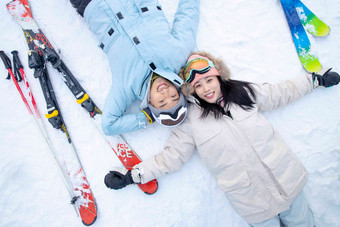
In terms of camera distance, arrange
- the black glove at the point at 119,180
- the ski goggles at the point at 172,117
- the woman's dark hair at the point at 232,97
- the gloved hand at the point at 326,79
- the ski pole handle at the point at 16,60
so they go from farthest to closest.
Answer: the ski pole handle at the point at 16,60 < the gloved hand at the point at 326,79 < the black glove at the point at 119,180 < the woman's dark hair at the point at 232,97 < the ski goggles at the point at 172,117

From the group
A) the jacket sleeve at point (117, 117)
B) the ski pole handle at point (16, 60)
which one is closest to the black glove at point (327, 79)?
Answer: the jacket sleeve at point (117, 117)

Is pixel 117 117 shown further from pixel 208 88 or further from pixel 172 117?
pixel 208 88

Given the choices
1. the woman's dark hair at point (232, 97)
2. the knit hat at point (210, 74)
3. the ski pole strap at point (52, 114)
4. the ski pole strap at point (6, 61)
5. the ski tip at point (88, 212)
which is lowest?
the ski tip at point (88, 212)

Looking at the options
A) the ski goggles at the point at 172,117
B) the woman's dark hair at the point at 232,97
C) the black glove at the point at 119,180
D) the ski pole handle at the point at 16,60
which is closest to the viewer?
the ski goggles at the point at 172,117

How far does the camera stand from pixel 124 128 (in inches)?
77.9

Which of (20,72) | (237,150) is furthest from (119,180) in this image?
(20,72)

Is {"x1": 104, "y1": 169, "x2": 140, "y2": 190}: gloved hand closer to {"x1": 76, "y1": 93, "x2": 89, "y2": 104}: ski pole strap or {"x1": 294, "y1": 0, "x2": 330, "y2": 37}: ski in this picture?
{"x1": 76, "y1": 93, "x2": 89, "y2": 104}: ski pole strap

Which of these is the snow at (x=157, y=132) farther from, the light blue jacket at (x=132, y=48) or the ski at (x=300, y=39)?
the light blue jacket at (x=132, y=48)

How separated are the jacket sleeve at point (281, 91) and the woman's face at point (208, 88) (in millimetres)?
475

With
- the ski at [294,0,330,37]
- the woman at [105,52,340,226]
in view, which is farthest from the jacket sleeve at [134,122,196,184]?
the ski at [294,0,330,37]

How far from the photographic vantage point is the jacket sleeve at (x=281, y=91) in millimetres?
1956

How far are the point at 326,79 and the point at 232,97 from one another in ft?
3.70

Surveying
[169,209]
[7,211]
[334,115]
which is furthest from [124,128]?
[334,115]

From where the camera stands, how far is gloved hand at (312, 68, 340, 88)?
2.06 m
